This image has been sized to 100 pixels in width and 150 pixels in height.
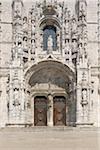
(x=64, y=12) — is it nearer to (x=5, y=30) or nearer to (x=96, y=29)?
(x=96, y=29)

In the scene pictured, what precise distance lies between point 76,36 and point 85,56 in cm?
138

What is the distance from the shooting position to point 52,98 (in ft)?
74.8

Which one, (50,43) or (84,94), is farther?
(50,43)

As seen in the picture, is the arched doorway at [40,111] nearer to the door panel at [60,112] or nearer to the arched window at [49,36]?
the door panel at [60,112]

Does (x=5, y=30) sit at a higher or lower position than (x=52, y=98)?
higher

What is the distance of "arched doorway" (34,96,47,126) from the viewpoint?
22.6m

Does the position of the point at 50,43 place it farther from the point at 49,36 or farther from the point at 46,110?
the point at 46,110

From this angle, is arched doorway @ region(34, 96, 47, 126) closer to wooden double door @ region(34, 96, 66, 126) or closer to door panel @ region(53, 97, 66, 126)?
wooden double door @ region(34, 96, 66, 126)

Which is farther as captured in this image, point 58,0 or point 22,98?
point 58,0

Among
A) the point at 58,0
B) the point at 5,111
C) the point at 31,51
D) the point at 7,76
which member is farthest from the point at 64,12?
the point at 5,111

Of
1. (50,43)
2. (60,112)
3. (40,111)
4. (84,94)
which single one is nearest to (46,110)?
(40,111)

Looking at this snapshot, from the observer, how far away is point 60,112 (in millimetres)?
22750

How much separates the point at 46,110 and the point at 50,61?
2.67 meters

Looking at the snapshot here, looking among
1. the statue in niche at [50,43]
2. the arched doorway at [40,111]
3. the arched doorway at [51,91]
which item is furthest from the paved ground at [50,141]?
the statue in niche at [50,43]
